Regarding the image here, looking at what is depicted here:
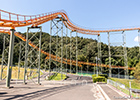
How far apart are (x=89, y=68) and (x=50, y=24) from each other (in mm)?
33589

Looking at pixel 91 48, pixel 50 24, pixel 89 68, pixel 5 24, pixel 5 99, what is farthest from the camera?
pixel 91 48

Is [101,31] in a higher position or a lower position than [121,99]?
higher

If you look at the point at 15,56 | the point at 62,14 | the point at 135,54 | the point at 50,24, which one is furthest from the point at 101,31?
the point at 15,56

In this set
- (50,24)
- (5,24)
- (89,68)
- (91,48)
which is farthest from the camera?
(91,48)

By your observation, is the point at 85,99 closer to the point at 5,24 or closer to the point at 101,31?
the point at 5,24

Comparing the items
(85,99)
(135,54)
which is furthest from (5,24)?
(135,54)

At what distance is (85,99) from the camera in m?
8.15

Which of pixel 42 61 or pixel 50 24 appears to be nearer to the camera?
pixel 50 24

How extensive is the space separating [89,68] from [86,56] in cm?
588

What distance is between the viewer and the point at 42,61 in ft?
181

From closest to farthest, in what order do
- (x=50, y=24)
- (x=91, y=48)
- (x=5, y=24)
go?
(x=5, y=24)
(x=50, y=24)
(x=91, y=48)

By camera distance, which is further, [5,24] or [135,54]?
[135,54]

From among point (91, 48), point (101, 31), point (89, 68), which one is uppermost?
point (101, 31)

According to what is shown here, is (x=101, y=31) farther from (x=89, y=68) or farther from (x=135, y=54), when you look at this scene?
(x=135, y=54)
